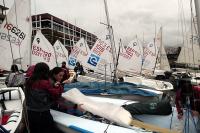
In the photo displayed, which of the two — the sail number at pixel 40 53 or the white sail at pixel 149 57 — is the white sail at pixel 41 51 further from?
the white sail at pixel 149 57

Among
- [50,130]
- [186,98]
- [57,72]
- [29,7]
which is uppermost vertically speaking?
[29,7]

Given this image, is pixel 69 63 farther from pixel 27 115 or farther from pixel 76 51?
pixel 27 115

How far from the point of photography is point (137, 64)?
20016 mm

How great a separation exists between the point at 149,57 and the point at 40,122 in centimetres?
1823

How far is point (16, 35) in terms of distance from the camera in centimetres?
1007

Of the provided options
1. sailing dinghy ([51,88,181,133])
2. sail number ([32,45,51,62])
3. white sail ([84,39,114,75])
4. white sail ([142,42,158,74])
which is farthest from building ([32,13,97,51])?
sailing dinghy ([51,88,181,133])

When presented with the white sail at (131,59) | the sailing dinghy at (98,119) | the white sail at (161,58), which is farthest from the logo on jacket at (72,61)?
the sailing dinghy at (98,119)

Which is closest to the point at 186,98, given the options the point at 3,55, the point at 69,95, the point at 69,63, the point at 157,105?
the point at 157,105

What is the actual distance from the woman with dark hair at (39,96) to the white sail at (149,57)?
54.6 feet

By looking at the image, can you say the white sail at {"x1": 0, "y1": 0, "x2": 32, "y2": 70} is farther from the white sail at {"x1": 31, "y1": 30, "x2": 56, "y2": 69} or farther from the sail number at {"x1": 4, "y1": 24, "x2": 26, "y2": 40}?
the white sail at {"x1": 31, "y1": 30, "x2": 56, "y2": 69}

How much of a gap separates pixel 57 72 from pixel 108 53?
→ 10732 millimetres

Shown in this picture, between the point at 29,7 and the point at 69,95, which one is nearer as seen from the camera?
the point at 69,95

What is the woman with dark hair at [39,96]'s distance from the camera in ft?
15.8

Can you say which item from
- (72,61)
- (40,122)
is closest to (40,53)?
(72,61)
